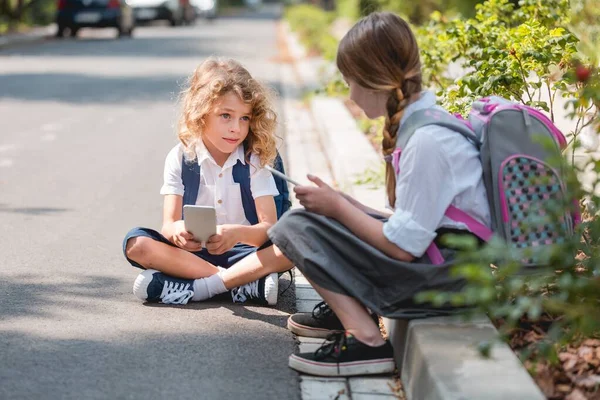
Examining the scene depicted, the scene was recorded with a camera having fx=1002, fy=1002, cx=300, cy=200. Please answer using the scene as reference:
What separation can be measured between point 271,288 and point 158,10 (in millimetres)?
31922

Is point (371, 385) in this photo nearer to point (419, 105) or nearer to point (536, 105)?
point (419, 105)

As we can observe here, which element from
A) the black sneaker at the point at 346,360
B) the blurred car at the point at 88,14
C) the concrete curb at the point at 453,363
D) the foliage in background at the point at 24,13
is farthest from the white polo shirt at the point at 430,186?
the foliage in background at the point at 24,13

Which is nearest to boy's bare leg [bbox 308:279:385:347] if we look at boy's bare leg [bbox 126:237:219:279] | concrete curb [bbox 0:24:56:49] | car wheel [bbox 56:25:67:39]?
boy's bare leg [bbox 126:237:219:279]

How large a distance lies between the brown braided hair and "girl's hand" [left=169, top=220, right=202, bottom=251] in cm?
103

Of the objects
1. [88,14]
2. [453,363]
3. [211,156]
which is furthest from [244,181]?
[88,14]

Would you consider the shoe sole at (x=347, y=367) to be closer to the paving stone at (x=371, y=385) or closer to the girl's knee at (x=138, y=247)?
the paving stone at (x=371, y=385)

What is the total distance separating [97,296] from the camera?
455 centimetres

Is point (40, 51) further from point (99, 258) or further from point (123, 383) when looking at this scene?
point (123, 383)

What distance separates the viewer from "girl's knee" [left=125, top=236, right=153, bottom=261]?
14.4ft

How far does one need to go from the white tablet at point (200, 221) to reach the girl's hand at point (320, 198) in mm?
595

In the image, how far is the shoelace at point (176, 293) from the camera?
4438 mm

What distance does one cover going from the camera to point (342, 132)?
370 inches

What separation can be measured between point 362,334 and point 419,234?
0.44m

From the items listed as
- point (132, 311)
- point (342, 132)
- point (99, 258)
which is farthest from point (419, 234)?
point (342, 132)
